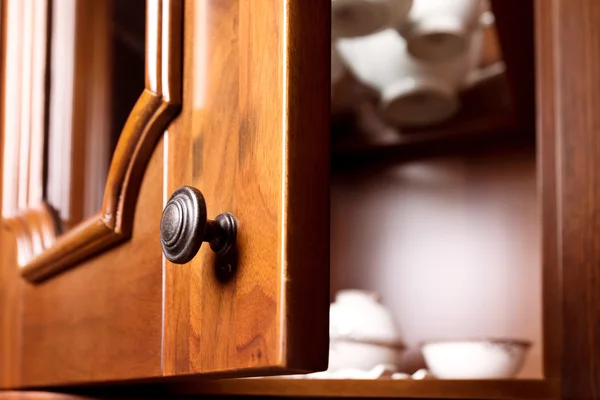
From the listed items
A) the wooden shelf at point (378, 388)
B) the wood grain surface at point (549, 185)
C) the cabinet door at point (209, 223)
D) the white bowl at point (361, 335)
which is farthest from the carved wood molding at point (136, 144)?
the wood grain surface at point (549, 185)

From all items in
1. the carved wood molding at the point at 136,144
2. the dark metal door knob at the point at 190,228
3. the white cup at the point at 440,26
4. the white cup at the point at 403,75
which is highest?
the white cup at the point at 440,26

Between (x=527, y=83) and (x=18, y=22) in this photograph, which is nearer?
(x=18, y=22)

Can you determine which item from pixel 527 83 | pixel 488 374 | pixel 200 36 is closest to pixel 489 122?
pixel 527 83

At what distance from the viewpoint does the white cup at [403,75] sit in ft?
2.45

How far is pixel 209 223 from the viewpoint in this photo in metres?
0.31

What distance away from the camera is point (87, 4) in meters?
0.60

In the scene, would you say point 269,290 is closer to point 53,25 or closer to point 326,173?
point 326,173

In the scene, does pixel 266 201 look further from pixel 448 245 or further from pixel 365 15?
pixel 448 245

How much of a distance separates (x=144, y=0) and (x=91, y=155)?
A: 0.49ft

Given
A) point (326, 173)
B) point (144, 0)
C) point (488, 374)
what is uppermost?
point (144, 0)

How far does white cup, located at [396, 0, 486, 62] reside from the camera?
26.9 inches

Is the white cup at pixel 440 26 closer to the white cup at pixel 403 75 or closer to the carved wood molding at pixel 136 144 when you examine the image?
the white cup at pixel 403 75

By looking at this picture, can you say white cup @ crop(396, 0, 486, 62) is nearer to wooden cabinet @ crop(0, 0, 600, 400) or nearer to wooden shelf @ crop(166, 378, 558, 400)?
wooden cabinet @ crop(0, 0, 600, 400)

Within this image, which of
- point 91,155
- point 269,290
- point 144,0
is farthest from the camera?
point 91,155
